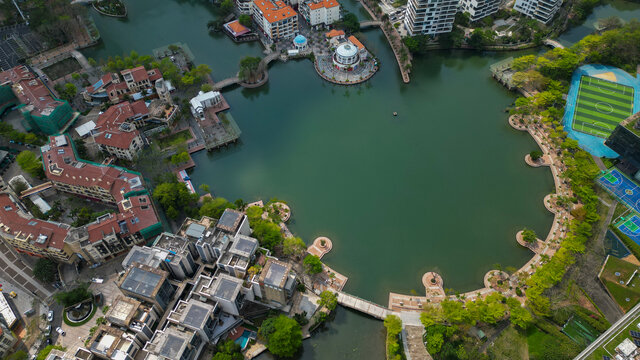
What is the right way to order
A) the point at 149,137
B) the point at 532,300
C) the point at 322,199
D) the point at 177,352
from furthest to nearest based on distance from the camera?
the point at 149,137 < the point at 322,199 < the point at 532,300 < the point at 177,352

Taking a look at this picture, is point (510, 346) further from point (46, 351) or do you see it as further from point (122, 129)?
point (122, 129)

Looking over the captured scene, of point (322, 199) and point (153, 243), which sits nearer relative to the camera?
point (153, 243)

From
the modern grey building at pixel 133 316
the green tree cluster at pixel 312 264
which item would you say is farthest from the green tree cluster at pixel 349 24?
the modern grey building at pixel 133 316

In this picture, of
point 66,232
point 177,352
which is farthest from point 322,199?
point 66,232

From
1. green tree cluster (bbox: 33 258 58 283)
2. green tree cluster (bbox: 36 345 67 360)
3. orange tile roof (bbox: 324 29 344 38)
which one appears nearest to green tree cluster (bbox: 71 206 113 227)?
green tree cluster (bbox: 33 258 58 283)

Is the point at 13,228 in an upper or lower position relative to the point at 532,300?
upper

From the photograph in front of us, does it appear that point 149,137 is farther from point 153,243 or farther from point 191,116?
point 153,243

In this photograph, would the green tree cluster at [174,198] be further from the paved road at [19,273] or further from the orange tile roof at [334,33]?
the orange tile roof at [334,33]
